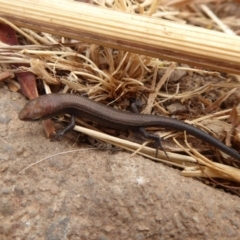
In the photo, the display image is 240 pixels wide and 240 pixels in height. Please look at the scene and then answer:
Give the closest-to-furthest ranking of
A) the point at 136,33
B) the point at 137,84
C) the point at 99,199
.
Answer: the point at 99,199 < the point at 136,33 < the point at 137,84

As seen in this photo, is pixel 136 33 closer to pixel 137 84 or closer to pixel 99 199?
pixel 137 84

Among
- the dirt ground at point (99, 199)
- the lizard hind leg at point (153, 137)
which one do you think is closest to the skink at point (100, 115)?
the lizard hind leg at point (153, 137)

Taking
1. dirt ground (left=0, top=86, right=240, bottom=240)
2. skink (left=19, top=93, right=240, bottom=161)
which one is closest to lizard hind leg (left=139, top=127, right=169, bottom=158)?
skink (left=19, top=93, right=240, bottom=161)

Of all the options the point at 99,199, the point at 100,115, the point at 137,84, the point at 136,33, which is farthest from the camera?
the point at 137,84

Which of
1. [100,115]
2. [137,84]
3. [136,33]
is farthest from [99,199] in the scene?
[136,33]

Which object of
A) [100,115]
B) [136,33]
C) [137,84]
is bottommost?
[100,115]

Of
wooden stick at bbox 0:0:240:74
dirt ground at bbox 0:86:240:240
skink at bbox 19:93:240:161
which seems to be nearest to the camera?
dirt ground at bbox 0:86:240:240

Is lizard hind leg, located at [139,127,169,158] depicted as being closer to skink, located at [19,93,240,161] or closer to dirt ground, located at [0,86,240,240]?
skink, located at [19,93,240,161]

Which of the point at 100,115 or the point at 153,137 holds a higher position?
the point at 100,115
